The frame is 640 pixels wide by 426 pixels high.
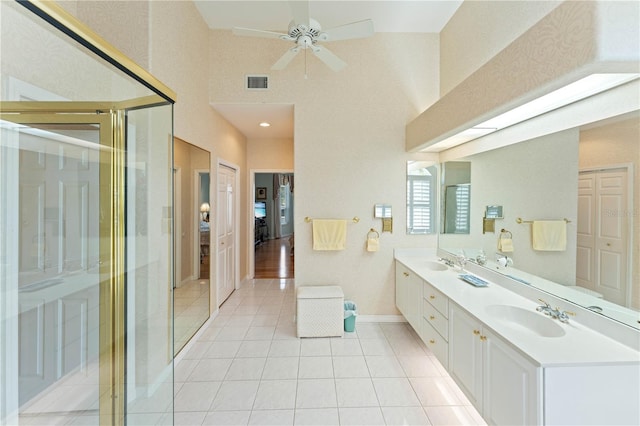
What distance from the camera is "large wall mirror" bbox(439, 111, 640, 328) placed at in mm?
1279

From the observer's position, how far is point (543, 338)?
1.34 meters

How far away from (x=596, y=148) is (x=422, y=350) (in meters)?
2.22

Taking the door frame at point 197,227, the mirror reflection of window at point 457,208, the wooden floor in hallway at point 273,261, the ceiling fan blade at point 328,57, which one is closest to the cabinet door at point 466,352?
the mirror reflection of window at point 457,208

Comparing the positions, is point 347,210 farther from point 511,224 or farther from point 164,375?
point 164,375

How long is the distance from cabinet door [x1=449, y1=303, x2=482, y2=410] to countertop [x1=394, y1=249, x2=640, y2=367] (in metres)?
0.08

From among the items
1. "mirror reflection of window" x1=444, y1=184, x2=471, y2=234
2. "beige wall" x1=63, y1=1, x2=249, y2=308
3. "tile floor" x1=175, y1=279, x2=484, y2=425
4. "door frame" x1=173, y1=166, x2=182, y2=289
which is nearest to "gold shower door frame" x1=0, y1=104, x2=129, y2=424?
"tile floor" x1=175, y1=279, x2=484, y2=425

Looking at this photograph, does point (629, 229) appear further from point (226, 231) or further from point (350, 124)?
point (226, 231)

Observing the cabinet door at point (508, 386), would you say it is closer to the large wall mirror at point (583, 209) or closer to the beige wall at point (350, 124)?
the large wall mirror at point (583, 209)

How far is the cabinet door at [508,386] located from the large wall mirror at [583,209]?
0.58m

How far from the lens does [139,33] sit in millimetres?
2055

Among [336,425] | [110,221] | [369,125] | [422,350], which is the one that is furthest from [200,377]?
[369,125]

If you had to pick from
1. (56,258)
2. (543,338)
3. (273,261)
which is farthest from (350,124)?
(273,261)

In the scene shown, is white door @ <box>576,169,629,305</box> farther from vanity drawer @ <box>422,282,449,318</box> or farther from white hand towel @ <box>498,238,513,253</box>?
vanity drawer @ <box>422,282,449,318</box>

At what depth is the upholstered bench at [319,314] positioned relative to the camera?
9.43 feet
